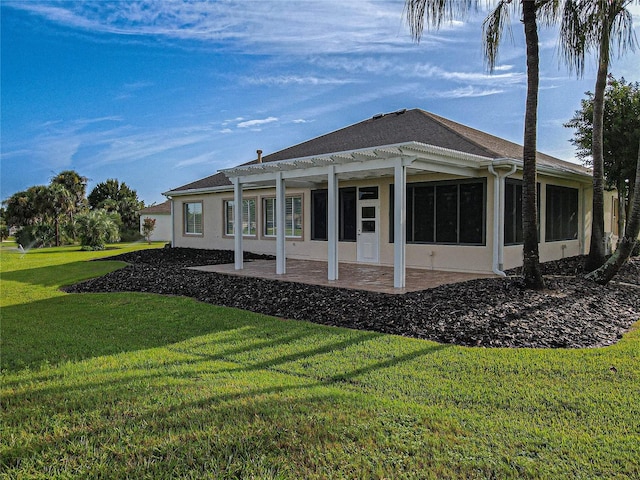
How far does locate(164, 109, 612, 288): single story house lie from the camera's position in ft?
34.6

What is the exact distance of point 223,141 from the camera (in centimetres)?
1909

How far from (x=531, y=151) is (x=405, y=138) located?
514cm

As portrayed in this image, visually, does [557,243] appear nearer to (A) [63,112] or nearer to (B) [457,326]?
(B) [457,326]

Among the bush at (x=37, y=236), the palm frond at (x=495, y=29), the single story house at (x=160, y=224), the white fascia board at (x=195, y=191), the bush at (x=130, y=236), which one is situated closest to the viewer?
the palm frond at (x=495, y=29)

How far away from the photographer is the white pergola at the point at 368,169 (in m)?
9.41

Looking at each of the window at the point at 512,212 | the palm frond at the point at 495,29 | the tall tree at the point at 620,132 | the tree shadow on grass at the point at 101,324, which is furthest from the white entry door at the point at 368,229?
the tall tree at the point at 620,132

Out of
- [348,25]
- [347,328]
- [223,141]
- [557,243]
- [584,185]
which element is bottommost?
[347,328]

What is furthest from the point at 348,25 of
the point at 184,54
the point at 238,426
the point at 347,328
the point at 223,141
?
the point at 238,426

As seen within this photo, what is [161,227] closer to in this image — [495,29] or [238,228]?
[238,228]

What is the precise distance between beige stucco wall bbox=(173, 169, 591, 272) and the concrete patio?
0.50 meters

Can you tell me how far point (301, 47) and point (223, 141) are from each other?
7.04 meters

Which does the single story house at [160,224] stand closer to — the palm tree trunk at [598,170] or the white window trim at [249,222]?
the white window trim at [249,222]

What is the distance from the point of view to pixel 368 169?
403 inches

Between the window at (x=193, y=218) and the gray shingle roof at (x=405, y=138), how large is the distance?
3.07 ft
